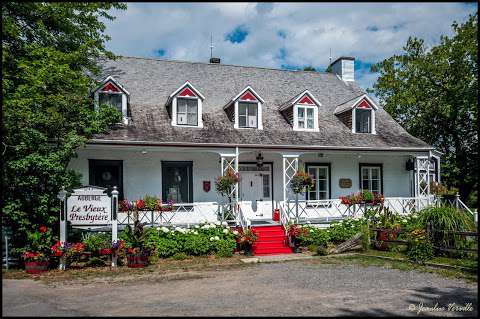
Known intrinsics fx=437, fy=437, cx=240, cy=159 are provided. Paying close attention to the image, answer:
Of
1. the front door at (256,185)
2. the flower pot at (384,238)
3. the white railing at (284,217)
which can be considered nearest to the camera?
the flower pot at (384,238)

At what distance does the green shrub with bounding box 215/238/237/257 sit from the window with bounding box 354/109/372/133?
9743 millimetres

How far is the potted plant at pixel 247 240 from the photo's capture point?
15.1 meters

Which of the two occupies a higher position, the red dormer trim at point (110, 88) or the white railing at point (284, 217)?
the red dormer trim at point (110, 88)

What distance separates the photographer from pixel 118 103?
1811 centimetres

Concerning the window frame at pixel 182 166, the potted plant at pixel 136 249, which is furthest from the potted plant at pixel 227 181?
the potted plant at pixel 136 249

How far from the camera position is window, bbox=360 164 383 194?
2131cm

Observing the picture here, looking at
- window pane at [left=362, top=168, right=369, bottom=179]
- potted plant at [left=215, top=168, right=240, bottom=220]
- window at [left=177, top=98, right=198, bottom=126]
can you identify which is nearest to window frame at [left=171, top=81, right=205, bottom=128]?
window at [left=177, top=98, right=198, bottom=126]

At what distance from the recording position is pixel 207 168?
18688mm

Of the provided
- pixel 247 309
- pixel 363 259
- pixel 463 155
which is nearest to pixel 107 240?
pixel 247 309

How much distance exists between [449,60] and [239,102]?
16.6 metres

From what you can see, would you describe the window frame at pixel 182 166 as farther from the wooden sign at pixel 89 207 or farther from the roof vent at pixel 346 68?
the roof vent at pixel 346 68

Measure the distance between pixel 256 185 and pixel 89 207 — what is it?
843cm

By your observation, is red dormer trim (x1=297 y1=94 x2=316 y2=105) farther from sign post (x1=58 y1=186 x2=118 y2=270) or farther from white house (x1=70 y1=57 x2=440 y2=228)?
sign post (x1=58 y1=186 x2=118 y2=270)

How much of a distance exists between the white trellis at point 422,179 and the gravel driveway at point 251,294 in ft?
30.7
